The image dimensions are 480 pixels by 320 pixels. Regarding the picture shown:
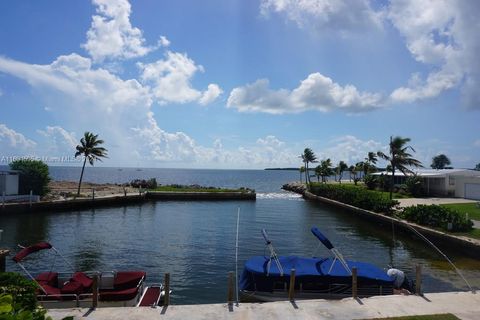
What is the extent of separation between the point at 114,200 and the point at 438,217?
44217mm

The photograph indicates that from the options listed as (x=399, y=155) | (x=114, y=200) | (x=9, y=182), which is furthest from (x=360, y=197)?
(x=9, y=182)

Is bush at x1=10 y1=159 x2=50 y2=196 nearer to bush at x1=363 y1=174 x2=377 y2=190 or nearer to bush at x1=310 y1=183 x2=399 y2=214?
bush at x1=310 y1=183 x2=399 y2=214

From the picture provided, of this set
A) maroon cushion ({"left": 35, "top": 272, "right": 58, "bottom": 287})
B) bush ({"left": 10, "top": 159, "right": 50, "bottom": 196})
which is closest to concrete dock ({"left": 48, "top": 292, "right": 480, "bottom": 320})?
maroon cushion ({"left": 35, "top": 272, "right": 58, "bottom": 287})

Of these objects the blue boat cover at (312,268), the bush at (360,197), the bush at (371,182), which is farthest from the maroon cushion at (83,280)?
the bush at (371,182)

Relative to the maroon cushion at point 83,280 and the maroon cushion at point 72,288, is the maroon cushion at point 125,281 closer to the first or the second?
the maroon cushion at point 83,280

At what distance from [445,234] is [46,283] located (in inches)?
1060

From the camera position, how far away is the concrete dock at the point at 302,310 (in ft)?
40.9

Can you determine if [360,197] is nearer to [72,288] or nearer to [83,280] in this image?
[83,280]

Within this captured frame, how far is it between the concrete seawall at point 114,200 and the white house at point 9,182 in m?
4.92

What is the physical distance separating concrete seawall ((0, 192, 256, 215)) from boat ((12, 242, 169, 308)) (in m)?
32.7

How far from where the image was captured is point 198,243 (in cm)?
3139

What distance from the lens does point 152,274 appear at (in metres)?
22.5

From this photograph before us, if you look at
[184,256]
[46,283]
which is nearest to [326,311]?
[46,283]

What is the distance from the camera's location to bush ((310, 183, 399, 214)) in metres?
43.3
